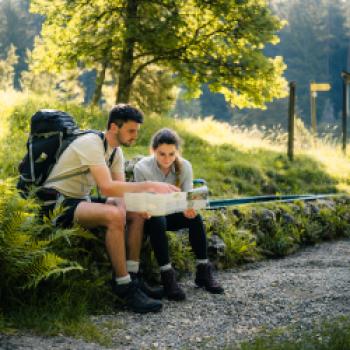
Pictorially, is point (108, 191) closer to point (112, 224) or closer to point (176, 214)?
point (112, 224)

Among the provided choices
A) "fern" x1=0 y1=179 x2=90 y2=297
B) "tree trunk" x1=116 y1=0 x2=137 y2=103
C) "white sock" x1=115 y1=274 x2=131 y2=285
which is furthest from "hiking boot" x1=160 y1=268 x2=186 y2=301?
"tree trunk" x1=116 y1=0 x2=137 y2=103

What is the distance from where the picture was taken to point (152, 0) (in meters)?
15.7

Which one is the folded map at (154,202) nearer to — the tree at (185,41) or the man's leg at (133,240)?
the man's leg at (133,240)

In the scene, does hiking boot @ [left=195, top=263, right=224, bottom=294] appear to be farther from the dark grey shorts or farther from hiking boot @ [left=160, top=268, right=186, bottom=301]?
the dark grey shorts

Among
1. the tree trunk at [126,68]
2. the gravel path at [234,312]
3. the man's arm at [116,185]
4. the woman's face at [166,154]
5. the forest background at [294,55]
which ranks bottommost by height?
the gravel path at [234,312]

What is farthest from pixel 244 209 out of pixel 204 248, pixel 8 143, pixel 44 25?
pixel 44 25

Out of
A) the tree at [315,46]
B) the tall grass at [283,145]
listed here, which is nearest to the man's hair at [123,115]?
the tall grass at [283,145]

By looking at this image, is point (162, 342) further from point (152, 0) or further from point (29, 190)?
point (152, 0)

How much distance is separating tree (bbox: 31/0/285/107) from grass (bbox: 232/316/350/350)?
11545 mm

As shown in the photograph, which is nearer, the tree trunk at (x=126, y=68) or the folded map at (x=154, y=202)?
the folded map at (x=154, y=202)

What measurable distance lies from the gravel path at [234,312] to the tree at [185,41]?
9517 mm

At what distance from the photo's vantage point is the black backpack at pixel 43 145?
5.05 metres

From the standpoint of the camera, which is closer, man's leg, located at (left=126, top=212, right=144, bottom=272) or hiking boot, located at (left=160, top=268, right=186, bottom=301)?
man's leg, located at (left=126, top=212, right=144, bottom=272)

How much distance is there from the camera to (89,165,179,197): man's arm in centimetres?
484
